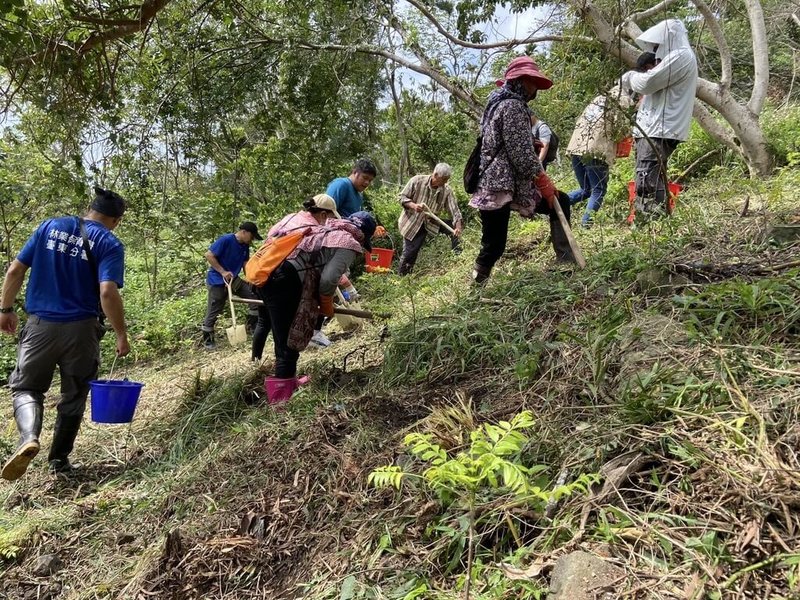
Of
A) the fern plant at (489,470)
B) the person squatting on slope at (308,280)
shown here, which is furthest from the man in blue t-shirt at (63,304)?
the fern plant at (489,470)

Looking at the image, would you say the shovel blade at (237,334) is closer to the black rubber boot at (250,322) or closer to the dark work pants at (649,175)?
the black rubber boot at (250,322)

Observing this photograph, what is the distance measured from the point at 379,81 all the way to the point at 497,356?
7507 millimetres

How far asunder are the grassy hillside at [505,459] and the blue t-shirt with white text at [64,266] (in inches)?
44.8

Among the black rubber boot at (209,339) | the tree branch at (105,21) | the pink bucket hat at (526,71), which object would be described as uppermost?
the tree branch at (105,21)

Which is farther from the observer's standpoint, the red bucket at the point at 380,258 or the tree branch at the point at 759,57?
the red bucket at the point at 380,258

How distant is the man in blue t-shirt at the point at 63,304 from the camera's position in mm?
3396

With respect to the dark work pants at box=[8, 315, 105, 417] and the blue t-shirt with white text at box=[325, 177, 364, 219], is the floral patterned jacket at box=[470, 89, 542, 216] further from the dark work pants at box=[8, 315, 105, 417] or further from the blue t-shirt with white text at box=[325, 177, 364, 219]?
the dark work pants at box=[8, 315, 105, 417]

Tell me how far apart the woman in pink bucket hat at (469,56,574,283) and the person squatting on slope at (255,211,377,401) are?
Result: 2.86 feet

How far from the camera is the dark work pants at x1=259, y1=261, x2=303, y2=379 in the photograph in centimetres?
353

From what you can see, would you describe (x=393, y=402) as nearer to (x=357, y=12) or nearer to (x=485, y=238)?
(x=485, y=238)

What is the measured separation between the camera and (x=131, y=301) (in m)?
10.2

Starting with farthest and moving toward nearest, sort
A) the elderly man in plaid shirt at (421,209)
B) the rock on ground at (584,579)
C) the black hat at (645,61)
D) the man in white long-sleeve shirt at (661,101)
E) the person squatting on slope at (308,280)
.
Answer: the elderly man in plaid shirt at (421,209) < the black hat at (645,61) < the man in white long-sleeve shirt at (661,101) < the person squatting on slope at (308,280) < the rock on ground at (584,579)

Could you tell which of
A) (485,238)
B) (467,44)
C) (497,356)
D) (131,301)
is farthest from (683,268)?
(131,301)

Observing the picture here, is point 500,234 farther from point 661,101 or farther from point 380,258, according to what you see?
point 380,258
